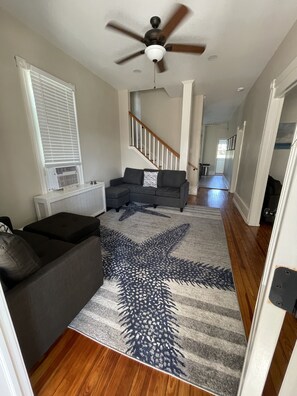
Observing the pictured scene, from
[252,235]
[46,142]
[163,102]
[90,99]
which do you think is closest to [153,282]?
[252,235]

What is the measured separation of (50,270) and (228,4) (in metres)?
3.06

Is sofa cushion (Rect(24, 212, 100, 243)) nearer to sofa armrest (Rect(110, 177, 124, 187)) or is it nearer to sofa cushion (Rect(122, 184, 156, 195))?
sofa cushion (Rect(122, 184, 156, 195))

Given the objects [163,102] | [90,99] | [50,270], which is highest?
[163,102]

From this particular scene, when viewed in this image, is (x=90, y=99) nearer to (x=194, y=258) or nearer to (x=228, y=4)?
(x=228, y=4)

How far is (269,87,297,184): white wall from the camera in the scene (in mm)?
3199

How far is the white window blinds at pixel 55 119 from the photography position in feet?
8.32

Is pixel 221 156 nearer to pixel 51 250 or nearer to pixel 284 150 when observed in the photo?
pixel 284 150

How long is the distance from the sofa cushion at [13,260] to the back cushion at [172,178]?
3397 millimetres

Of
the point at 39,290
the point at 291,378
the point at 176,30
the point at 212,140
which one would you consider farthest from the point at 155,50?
the point at 212,140

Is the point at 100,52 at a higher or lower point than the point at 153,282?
higher

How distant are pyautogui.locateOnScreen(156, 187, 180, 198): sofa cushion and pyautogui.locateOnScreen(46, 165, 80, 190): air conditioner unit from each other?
1.73m

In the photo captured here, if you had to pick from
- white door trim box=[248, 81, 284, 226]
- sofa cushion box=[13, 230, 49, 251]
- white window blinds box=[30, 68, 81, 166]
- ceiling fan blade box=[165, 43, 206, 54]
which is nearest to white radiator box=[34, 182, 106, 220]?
white window blinds box=[30, 68, 81, 166]

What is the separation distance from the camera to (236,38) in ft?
7.81

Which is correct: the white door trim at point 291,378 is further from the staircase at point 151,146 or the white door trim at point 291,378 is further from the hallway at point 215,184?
the hallway at point 215,184
